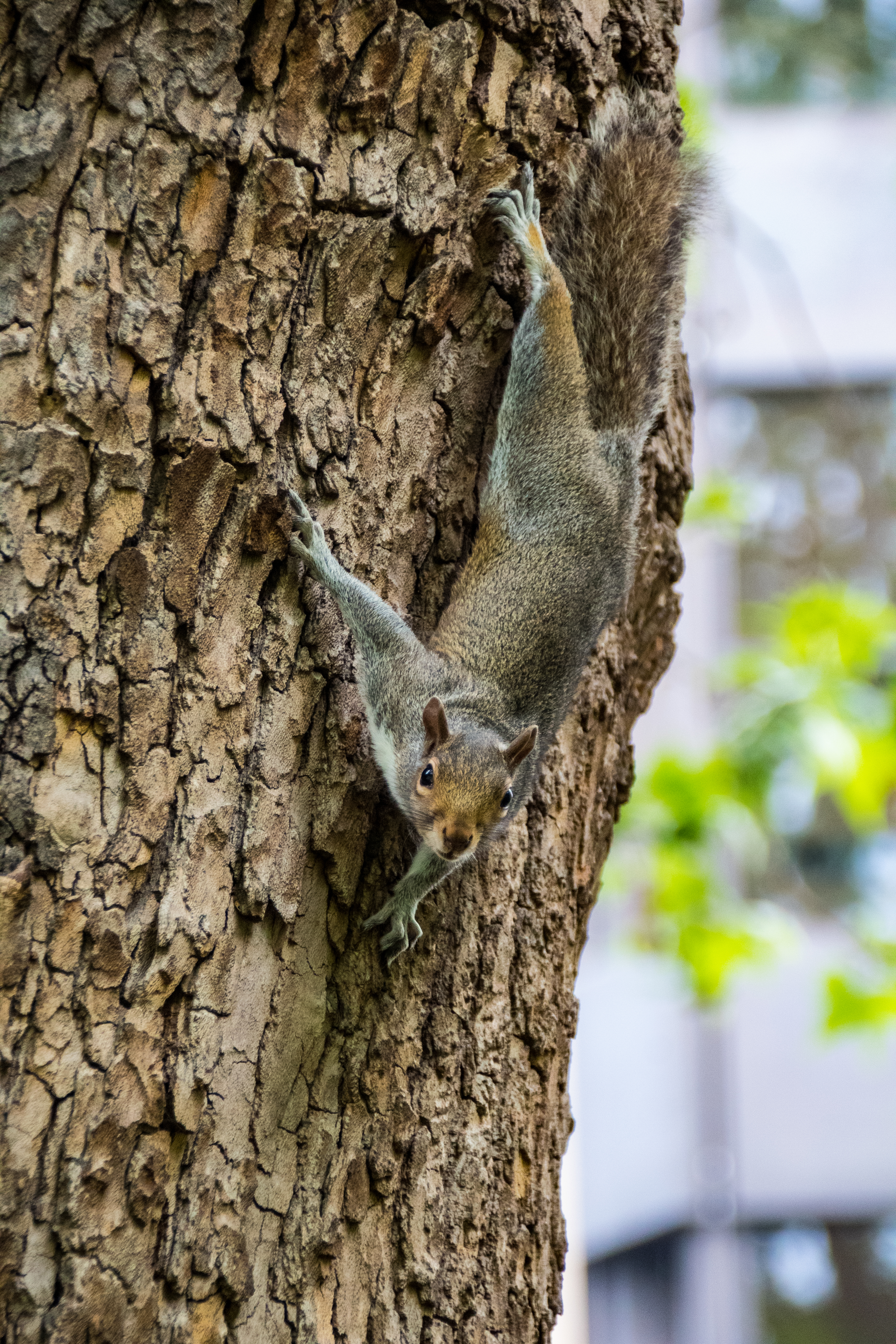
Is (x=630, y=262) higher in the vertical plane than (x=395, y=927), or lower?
higher

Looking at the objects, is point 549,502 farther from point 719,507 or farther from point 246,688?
point 719,507

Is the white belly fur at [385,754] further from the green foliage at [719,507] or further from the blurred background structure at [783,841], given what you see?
the blurred background structure at [783,841]

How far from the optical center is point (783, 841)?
700 centimetres

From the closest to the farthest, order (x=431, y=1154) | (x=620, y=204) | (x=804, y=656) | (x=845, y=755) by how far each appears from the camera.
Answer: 1. (x=431, y=1154)
2. (x=620, y=204)
3. (x=845, y=755)
4. (x=804, y=656)

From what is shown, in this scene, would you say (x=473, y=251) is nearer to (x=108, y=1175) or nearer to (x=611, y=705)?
(x=611, y=705)

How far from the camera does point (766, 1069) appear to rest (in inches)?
308

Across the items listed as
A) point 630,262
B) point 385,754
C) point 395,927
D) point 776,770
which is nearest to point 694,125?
point 630,262

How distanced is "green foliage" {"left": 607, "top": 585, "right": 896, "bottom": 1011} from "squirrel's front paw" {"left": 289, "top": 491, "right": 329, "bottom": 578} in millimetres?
1881

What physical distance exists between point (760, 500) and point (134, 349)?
355 centimetres

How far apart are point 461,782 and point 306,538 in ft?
1.74

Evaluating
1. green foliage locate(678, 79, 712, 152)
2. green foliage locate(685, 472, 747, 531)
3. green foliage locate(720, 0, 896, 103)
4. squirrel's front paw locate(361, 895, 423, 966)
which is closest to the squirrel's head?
squirrel's front paw locate(361, 895, 423, 966)

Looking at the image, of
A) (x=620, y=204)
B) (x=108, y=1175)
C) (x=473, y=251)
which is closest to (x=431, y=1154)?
(x=108, y=1175)

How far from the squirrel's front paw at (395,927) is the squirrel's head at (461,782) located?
4.5 inches

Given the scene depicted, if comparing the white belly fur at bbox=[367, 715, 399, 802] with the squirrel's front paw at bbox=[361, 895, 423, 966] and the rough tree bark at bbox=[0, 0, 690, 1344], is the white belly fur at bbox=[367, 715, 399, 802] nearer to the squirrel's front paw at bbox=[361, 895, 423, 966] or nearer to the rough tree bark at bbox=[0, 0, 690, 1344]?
the rough tree bark at bbox=[0, 0, 690, 1344]
